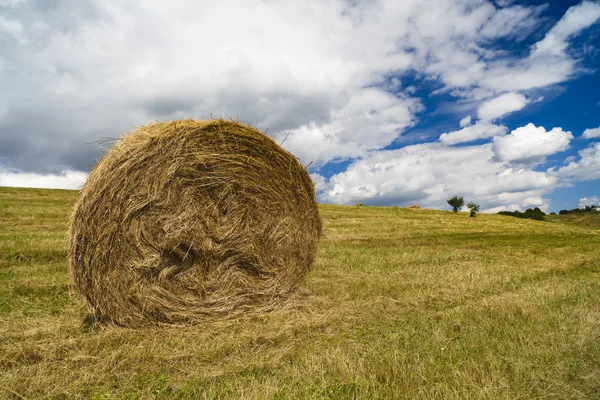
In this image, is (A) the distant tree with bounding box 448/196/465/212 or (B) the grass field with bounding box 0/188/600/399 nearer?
(B) the grass field with bounding box 0/188/600/399

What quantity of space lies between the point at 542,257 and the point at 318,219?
337 inches

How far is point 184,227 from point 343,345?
272 centimetres

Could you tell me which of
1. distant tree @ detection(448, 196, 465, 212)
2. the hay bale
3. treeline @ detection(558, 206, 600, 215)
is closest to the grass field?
the hay bale

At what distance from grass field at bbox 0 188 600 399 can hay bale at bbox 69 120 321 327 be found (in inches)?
16.2

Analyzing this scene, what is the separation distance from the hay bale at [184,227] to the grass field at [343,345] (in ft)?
1.35

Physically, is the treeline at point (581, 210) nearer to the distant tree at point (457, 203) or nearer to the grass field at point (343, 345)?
the distant tree at point (457, 203)

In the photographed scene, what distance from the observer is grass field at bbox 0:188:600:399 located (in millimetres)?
3287

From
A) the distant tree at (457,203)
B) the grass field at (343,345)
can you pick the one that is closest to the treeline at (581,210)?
the distant tree at (457,203)

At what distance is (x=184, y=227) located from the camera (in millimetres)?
5461

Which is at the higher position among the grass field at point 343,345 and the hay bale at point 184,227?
the hay bale at point 184,227

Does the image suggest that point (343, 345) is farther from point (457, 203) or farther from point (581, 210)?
point (581, 210)

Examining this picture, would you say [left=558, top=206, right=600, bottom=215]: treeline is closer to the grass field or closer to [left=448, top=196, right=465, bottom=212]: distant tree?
[left=448, top=196, right=465, bottom=212]: distant tree

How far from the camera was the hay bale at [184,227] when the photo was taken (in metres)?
5.13

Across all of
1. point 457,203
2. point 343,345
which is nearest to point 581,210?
point 457,203
